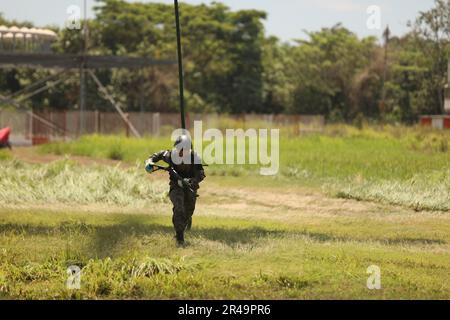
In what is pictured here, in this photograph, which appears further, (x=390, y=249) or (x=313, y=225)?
(x=313, y=225)

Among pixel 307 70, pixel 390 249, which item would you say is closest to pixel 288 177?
pixel 390 249

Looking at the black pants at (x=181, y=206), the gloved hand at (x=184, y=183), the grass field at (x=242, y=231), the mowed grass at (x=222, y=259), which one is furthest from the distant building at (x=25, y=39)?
the gloved hand at (x=184, y=183)

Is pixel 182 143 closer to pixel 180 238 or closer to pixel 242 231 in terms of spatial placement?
pixel 180 238

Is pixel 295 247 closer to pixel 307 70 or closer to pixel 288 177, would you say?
pixel 288 177

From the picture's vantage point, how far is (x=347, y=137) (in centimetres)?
3703

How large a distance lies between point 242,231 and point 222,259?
2989 mm

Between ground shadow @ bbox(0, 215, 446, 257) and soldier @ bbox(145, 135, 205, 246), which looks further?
ground shadow @ bbox(0, 215, 446, 257)

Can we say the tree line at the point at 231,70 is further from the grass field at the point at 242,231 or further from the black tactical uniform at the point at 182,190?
the black tactical uniform at the point at 182,190

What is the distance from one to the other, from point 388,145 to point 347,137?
17.0ft

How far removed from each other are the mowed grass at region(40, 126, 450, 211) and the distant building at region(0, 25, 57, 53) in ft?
25.5

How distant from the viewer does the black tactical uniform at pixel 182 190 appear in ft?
40.7

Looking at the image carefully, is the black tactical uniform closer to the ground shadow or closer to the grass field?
the grass field

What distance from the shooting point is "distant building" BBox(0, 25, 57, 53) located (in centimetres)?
4012

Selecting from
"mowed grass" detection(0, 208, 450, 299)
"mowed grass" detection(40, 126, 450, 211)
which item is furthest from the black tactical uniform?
"mowed grass" detection(40, 126, 450, 211)
